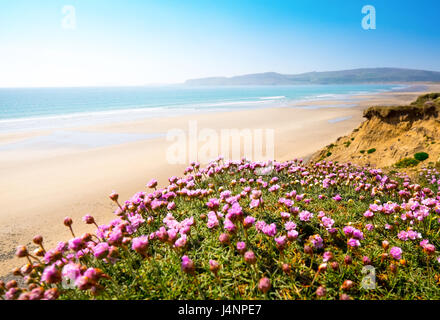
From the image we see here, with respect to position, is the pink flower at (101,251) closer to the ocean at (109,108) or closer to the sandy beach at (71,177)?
the sandy beach at (71,177)

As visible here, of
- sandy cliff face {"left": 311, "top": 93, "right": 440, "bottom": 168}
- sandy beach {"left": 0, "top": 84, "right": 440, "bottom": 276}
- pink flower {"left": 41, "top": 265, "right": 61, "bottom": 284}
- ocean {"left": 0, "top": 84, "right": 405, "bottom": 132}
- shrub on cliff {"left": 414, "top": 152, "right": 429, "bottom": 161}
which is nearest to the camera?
pink flower {"left": 41, "top": 265, "right": 61, "bottom": 284}

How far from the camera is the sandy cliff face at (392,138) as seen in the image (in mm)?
8344

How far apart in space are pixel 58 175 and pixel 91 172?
145 centimetres

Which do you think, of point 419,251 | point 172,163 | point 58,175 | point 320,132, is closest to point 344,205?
point 419,251

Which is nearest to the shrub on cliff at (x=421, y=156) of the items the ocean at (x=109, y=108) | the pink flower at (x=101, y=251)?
the pink flower at (x=101, y=251)

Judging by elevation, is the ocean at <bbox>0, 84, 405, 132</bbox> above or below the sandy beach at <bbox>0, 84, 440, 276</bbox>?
above

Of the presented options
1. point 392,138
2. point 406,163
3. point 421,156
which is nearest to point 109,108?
point 392,138

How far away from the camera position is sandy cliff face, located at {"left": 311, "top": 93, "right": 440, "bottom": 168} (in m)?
8.34

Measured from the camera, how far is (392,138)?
9516 millimetres

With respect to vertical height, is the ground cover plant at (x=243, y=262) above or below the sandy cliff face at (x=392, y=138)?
below

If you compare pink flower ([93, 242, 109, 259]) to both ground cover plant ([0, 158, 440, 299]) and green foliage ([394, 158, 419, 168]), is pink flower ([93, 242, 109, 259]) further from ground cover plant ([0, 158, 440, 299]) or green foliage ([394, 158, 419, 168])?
green foliage ([394, 158, 419, 168])

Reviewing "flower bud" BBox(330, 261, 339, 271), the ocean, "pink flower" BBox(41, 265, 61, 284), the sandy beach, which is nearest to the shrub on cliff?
the sandy beach

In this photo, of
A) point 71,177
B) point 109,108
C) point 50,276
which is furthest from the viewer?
point 109,108

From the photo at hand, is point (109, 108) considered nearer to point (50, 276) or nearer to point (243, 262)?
point (50, 276)
